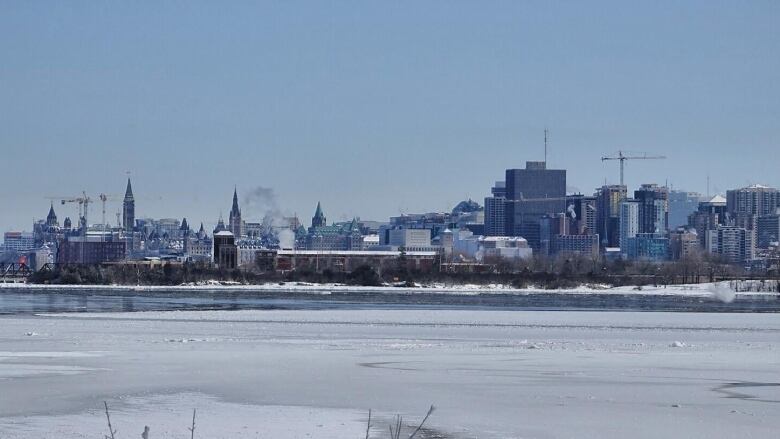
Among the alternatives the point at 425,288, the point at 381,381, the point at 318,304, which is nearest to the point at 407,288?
the point at 425,288

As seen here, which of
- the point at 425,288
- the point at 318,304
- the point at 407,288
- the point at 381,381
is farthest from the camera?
the point at 425,288

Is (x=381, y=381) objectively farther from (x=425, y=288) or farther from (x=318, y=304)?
(x=425, y=288)

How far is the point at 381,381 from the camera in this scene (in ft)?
104

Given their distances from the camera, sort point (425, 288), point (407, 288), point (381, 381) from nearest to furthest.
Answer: point (381, 381)
point (407, 288)
point (425, 288)

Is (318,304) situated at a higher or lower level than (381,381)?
higher

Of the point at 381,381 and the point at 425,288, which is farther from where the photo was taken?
the point at 425,288

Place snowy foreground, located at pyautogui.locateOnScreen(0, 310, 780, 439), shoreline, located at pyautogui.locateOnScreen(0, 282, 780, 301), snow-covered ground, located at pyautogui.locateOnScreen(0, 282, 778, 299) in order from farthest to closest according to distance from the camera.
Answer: snow-covered ground, located at pyautogui.locateOnScreen(0, 282, 778, 299)
shoreline, located at pyautogui.locateOnScreen(0, 282, 780, 301)
snowy foreground, located at pyautogui.locateOnScreen(0, 310, 780, 439)

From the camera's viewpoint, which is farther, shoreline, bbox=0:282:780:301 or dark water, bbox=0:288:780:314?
shoreline, bbox=0:282:780:301

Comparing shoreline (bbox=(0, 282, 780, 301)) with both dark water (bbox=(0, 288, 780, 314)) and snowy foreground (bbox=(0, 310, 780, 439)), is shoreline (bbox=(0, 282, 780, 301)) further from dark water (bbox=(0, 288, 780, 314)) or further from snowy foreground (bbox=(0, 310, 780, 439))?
snowy foreground (bbox=(0, 310, 780, 439))

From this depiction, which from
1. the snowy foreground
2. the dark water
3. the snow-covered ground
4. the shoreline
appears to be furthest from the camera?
the snow-covered ground

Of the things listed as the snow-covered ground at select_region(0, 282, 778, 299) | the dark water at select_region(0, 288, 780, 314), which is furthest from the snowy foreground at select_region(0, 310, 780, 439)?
the snow-covered ground at select_region(0, 282, 778, 299)

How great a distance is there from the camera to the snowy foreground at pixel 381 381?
24889 mm

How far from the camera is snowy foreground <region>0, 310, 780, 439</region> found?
24889 mm

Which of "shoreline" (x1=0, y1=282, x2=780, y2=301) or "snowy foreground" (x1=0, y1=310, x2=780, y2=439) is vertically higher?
"shoreline" (x1=0, y1=282, x2=780, y2=301)
